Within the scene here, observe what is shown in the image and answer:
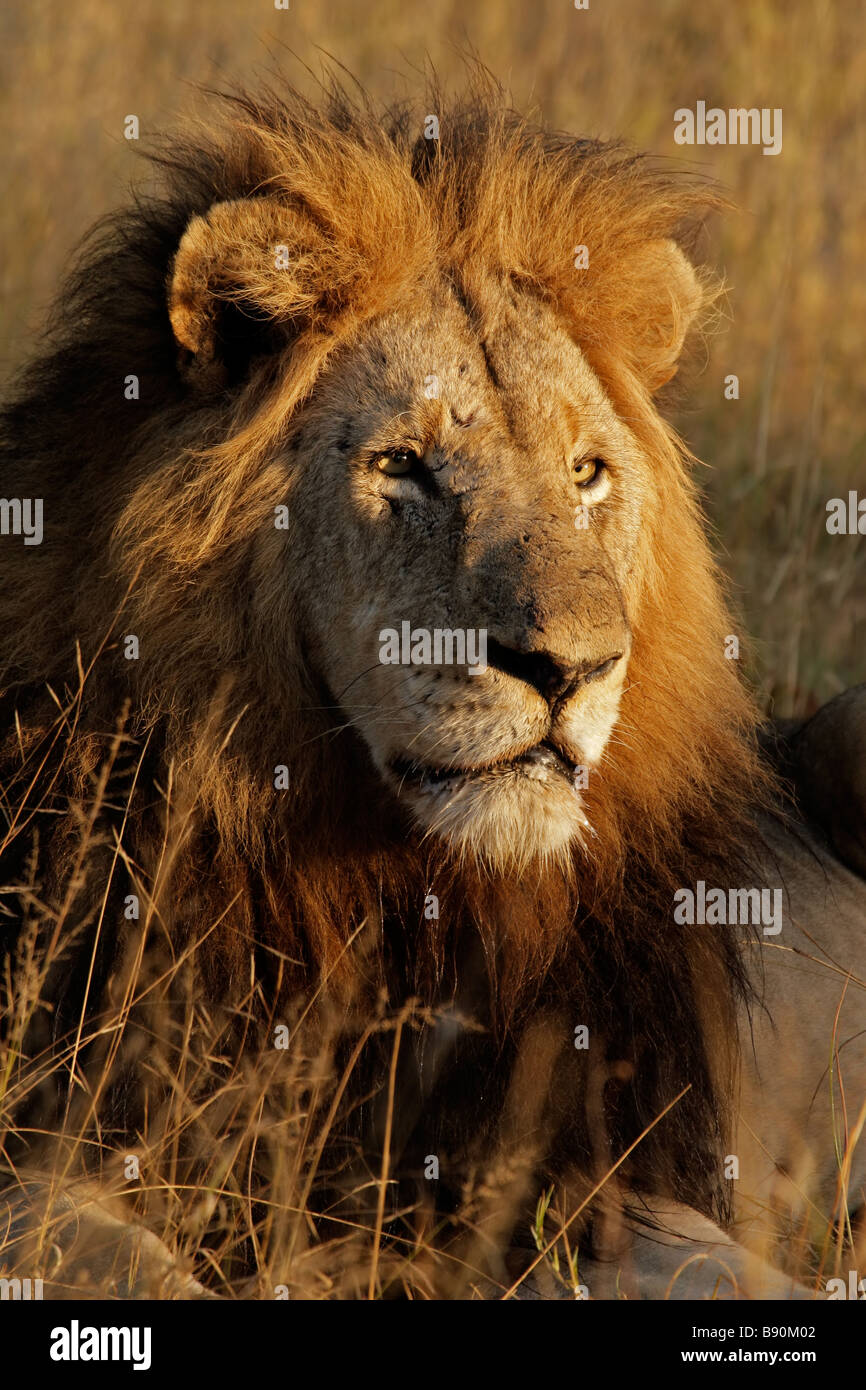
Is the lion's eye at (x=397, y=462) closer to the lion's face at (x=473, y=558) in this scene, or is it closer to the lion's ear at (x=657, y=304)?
the lion's face at (x=473, y=558)

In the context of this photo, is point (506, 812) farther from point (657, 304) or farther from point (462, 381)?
point (657, 304)

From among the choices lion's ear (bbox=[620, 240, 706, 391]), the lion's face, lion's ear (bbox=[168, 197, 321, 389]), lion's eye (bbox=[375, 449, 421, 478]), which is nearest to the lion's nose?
the lion's face

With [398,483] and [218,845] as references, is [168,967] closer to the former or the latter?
[218,845]

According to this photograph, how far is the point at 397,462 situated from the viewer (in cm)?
362

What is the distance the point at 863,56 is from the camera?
423 inches

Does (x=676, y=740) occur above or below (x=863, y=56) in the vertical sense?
below

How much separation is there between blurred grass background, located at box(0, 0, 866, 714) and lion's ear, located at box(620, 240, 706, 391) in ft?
11.8

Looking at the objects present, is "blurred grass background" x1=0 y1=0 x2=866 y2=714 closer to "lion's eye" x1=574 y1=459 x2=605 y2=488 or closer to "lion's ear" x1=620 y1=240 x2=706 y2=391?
"lion's ear" x1=620 y1=240 x2=706 y2=391

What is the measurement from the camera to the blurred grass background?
27.5ft

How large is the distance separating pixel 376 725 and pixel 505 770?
1.13 feet

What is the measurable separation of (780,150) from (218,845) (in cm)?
790

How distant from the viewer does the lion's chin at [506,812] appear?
3.33 m
